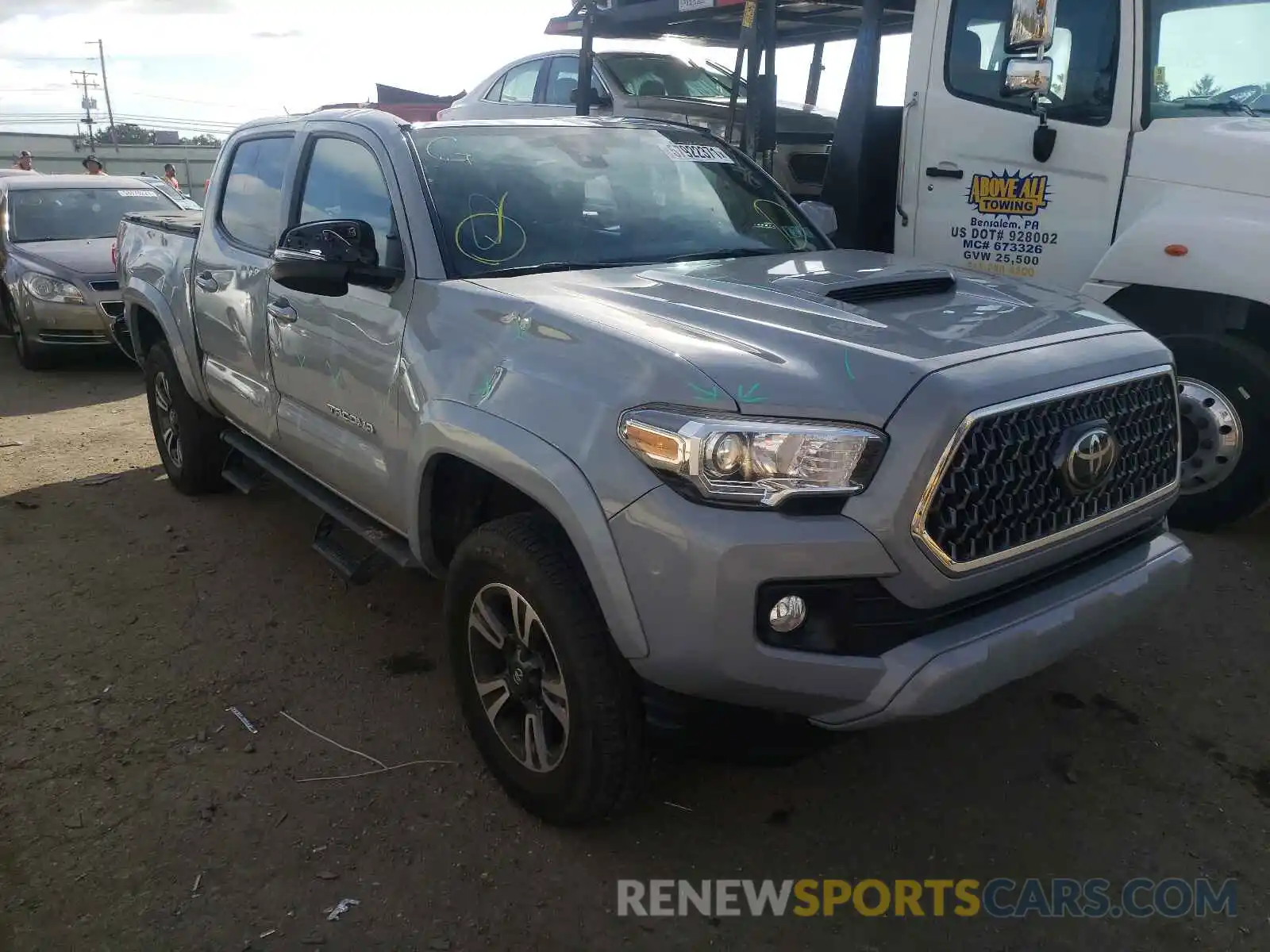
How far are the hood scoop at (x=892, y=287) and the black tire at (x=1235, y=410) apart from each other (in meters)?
2.03

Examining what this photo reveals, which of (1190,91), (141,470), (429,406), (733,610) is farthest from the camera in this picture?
(141,470)

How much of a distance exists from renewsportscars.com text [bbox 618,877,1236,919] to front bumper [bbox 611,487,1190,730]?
575 mm

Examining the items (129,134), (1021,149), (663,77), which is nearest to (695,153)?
(1021,149)

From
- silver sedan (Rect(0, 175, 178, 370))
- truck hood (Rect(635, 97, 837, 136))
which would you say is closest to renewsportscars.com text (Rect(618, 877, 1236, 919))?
truck hood (Rect(635, 97, 837, 136))

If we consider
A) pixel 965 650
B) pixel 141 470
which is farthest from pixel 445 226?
pixel 141 470

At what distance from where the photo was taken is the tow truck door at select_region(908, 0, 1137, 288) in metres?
4.50

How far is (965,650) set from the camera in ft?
7.22

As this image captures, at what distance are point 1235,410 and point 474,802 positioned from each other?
356 cm

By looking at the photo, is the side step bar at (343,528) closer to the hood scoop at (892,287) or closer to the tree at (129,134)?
the hood scoop at (892,287)

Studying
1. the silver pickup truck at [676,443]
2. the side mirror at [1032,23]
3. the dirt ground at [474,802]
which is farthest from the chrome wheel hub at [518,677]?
the side mirror at [1032,23]

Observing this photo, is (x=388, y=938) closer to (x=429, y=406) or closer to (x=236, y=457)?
(x=429, y=406)

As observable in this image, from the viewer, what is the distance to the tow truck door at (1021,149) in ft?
14.8

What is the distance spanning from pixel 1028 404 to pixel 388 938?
1.95 meters

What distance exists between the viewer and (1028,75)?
4.17 meters
